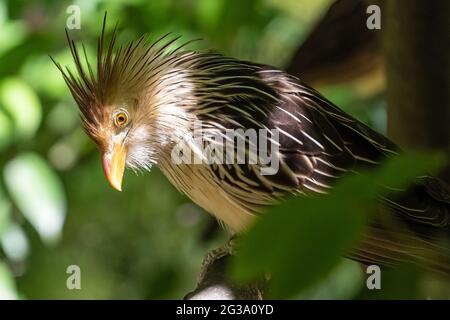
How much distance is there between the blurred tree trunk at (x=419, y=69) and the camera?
2.38m

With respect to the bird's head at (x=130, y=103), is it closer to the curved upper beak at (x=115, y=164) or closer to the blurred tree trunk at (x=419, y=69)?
the curved upper beak at (x=115, y=164)

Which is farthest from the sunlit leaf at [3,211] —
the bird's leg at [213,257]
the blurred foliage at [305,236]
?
the blurred foliage at [305,236]

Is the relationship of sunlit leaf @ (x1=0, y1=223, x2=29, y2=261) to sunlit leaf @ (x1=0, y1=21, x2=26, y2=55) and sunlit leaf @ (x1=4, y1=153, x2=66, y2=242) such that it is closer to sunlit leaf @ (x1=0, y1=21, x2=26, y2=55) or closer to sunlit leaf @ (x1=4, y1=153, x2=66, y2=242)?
sunlit leaf @ (x1=4, y1=153, x2=66, y2=242)

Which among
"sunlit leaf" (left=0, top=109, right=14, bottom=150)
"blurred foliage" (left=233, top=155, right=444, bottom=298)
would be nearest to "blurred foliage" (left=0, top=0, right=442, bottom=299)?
"sunlit leaf" (left=0, top=109, right=14, bottom=150)

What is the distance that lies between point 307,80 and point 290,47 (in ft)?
2.78

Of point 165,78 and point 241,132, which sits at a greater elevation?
point 165,78

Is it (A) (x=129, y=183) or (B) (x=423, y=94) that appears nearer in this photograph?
(B) (x=423, y=94)

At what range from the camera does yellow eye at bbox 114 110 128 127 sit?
7.30ft

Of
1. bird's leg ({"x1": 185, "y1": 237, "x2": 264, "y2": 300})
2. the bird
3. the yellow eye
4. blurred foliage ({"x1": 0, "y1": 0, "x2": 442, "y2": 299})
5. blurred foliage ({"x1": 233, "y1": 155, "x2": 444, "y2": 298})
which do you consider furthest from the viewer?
blurred foliage ({"x1": 0, "y1": 0, "x2": 442, "y2": 299})

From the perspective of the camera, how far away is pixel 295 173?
6.93ft
